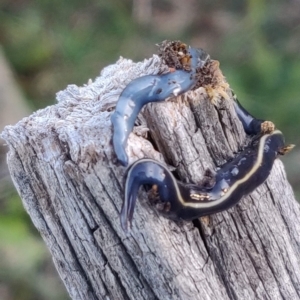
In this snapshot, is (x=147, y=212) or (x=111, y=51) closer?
(x=147, y=212)

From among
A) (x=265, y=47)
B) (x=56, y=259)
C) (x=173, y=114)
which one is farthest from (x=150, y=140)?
(x=265, y=47)

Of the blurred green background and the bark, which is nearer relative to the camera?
the bark

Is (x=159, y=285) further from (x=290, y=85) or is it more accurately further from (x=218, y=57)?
(x=218, y=57)

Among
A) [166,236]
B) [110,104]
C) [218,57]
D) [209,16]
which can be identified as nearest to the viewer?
[166,236]

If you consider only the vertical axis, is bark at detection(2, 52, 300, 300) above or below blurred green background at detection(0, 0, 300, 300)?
below

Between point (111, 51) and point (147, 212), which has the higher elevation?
point (111, 51)
